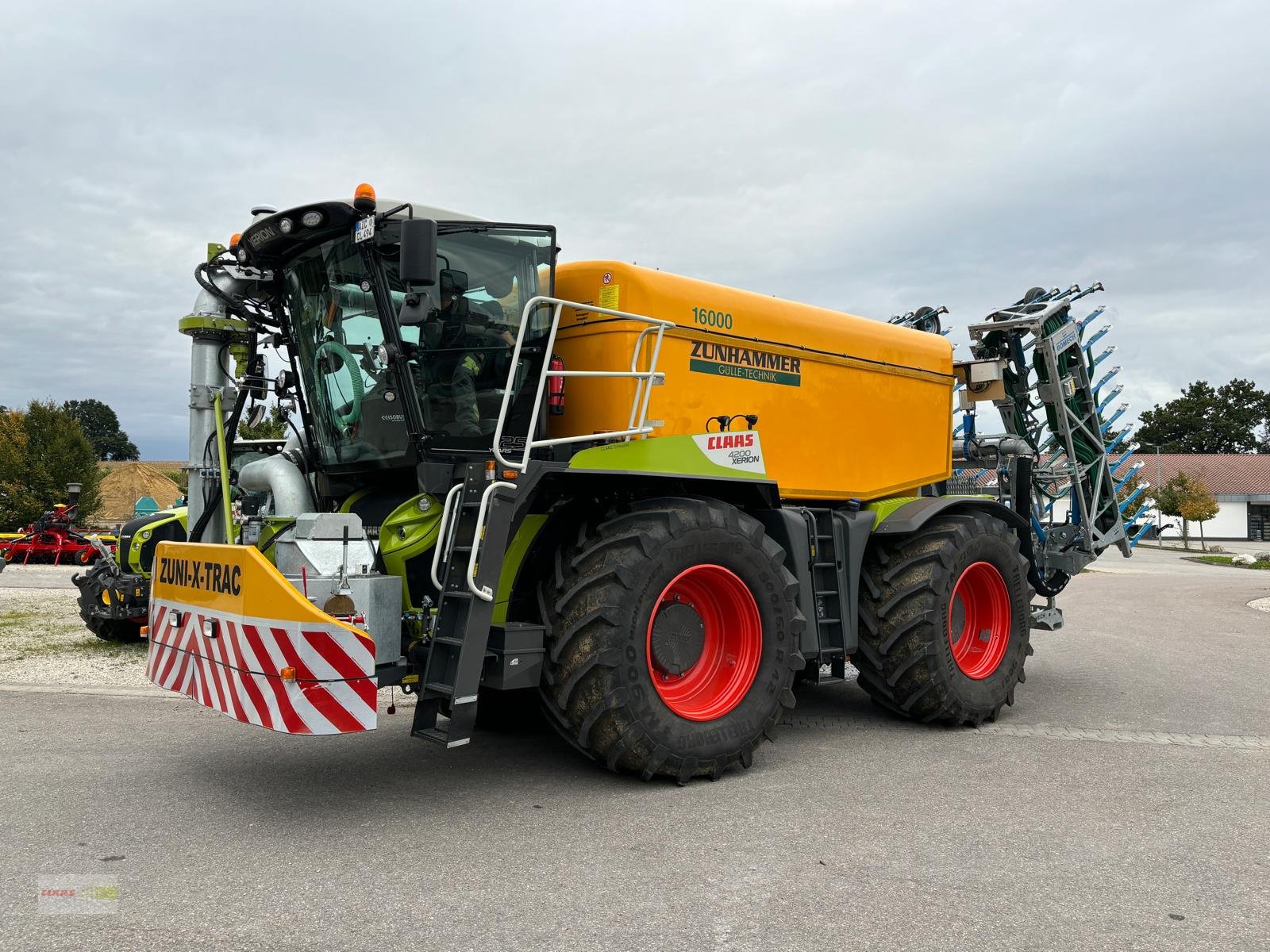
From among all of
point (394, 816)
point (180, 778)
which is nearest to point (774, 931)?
point (394, 816)

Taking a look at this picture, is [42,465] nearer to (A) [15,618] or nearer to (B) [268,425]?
(A) [15,618]

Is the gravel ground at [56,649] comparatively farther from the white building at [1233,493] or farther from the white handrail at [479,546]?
the white building at [1233,493]

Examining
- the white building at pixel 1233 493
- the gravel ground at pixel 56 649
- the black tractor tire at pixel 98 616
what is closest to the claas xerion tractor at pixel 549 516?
the gravel ground at pixel 56 649

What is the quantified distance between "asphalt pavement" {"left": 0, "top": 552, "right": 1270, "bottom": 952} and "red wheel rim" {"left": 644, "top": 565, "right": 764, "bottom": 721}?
0.46 m

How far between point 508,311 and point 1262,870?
14.5ft

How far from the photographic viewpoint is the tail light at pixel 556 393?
222 inches

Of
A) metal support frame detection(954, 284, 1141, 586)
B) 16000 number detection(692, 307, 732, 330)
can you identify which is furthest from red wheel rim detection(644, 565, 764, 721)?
metal support frame detection(954, 284, 1141, 586)

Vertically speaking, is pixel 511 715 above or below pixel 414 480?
A: below

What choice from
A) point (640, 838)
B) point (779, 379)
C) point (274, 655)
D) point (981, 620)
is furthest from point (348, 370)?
point (981, 620)

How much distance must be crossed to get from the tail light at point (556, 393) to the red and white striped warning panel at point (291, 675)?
1836 mm

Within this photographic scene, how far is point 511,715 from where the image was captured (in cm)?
683

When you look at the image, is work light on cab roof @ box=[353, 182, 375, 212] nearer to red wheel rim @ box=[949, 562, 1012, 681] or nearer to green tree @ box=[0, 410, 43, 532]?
red wheel rim @ box=[949, 562, 1012, 681]

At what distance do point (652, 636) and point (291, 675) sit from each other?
1939 mm

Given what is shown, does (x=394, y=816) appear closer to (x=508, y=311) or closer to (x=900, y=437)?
(x=508, y=311)
